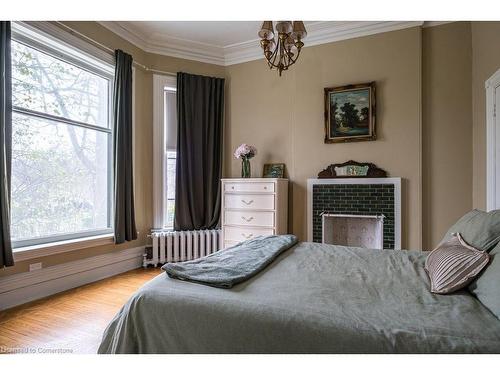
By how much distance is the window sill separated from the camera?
2668mm

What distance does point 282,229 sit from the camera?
3.84 metres

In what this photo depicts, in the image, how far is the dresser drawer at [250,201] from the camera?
3.72 meters

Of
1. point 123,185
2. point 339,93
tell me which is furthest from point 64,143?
point 339,93

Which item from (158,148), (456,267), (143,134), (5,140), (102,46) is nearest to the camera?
(456,267)

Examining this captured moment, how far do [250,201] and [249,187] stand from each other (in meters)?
0.19

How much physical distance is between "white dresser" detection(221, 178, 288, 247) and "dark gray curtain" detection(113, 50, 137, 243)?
3.95 ft

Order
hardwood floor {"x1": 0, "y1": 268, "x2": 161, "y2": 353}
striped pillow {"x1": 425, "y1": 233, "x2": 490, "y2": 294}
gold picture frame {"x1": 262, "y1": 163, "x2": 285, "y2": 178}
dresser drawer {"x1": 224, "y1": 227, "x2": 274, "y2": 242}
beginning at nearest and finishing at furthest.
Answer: striped pillow {"x1": 425, "y1": 233, "x2": 490, "y2": 294} < hardwood floor {"x1": 0, "y1": 268, "x2": 161, "y2": 353} < dresser drawer {"x1": 224, "y1": 227, "x2": 274, "y2": 242} < gold picture frame {"x1": 262, "y1": 163, "x2": 285, "y2": 178}

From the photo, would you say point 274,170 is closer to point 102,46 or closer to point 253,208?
point 253,208

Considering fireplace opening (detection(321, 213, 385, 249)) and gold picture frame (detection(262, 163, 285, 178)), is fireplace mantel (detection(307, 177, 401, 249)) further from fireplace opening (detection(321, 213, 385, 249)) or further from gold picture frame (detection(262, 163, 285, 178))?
gold picture frame (detection(262, 163, 285, 178))

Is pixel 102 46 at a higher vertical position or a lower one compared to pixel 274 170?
higher

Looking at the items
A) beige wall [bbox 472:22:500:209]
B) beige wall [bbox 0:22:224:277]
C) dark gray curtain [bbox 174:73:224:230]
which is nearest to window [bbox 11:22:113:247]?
beige wall [bbox 0:22:224:277]

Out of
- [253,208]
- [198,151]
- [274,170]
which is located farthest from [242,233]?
[198,151]

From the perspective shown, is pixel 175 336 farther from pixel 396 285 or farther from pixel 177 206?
pixel 177 206

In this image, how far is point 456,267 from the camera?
1.33 m
